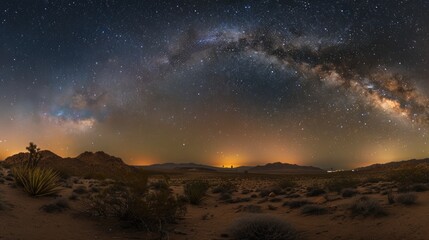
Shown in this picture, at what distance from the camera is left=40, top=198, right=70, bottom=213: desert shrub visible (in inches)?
463

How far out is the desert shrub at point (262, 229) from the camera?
9.38m

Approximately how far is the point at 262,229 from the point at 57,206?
23.3 ft

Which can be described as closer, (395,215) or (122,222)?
(395,215)

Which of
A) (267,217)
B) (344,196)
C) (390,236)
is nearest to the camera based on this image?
(390,236)

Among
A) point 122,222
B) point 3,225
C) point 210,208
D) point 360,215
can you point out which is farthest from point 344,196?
point 3,225

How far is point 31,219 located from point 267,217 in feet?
23.2

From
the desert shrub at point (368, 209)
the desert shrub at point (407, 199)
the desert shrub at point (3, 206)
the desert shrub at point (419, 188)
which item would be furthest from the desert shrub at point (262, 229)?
the desert shrub at point (419, 188)

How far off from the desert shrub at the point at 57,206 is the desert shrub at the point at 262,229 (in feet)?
19.9

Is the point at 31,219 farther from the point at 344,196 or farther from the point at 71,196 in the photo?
the point at 344,196

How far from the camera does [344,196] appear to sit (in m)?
15.7

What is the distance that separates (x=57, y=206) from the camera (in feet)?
39.4

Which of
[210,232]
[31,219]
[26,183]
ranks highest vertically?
[26,183]

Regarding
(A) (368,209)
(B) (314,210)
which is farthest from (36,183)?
(A) (368,209)

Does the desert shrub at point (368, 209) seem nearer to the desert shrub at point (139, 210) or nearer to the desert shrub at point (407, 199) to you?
the desert shrub at point (407, 199)
